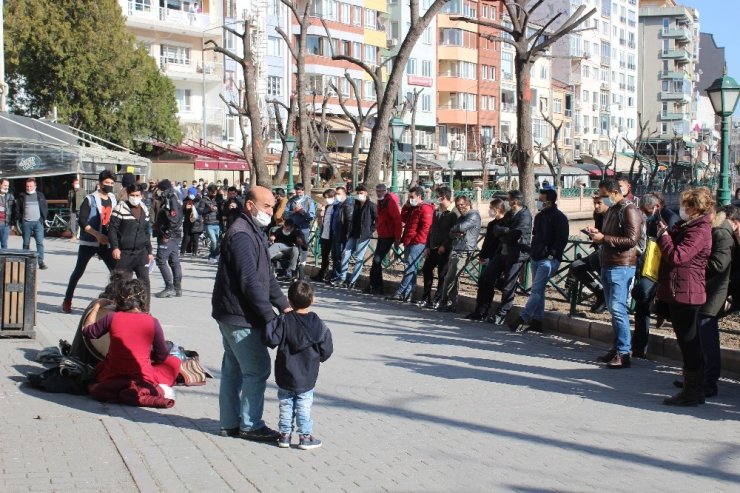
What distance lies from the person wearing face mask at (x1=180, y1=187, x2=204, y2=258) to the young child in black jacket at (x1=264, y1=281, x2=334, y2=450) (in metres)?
18.2

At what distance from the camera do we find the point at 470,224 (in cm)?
1590

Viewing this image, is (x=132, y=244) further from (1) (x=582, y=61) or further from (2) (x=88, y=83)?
(1) (x=582, y=61)

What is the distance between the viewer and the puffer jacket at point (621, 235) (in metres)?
10.8

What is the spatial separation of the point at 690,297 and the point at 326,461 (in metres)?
3.74

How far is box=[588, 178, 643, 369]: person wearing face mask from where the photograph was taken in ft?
35.7

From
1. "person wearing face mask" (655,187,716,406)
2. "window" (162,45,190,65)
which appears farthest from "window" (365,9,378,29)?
"person wearing face mask" (655,187,716,406)

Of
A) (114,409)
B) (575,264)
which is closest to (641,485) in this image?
(114,409)

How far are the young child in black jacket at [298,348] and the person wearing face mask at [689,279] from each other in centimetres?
347

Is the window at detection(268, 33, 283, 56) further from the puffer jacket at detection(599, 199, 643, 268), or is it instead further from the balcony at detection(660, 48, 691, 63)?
the balcony at detection(660, 48, 691, 63)

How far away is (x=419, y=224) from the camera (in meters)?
17.1

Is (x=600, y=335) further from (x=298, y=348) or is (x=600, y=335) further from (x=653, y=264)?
(x=298, y=348)

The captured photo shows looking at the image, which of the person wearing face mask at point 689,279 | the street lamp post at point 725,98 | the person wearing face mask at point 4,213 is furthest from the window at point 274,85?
the person wearing face mask at point 689,279

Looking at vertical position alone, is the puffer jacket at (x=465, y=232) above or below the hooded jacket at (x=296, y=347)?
above

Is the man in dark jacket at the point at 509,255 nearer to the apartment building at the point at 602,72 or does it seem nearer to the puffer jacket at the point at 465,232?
the puffer jacket at the point at 465,232
